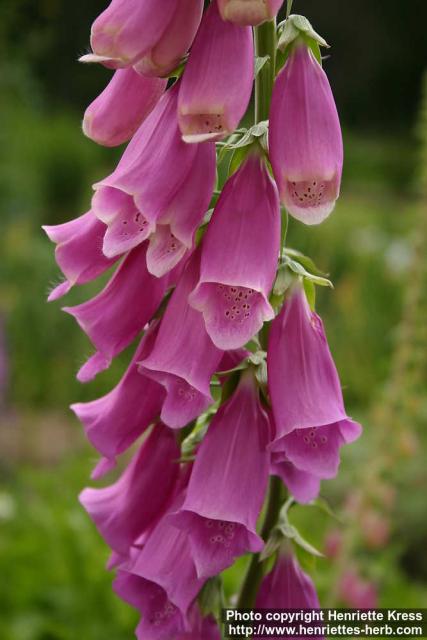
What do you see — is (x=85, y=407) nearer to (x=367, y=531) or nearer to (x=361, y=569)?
(x=367, y=531)

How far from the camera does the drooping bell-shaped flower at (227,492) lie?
0.83 m

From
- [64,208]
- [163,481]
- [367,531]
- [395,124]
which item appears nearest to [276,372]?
[163,481]

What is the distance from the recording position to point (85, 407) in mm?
999

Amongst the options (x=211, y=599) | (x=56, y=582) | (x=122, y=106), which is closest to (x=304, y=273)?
(x=122, y=106)

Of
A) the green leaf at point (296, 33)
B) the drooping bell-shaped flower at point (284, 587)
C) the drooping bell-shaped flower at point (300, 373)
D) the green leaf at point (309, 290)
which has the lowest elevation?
the drooping bell-shaped flower at point (284, 587)

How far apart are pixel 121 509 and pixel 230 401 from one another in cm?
19

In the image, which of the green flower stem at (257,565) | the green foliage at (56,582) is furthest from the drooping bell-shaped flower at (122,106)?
the green foliage at (56,582)

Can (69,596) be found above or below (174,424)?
below

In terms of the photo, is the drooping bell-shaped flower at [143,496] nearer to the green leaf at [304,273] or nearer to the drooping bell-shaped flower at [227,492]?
the drooping bell-shaped flower at [227,492]

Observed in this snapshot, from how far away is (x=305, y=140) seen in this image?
0.79 meters

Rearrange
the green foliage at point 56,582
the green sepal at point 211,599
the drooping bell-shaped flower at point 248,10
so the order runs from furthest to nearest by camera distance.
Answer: the green foliage at point 56,582
the green sepal at point 211,599
the drooping bell-shaped flower at point 248,10

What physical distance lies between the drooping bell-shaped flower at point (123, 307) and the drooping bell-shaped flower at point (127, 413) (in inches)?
0.9

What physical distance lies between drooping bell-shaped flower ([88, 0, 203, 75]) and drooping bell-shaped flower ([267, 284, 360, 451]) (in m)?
0.27

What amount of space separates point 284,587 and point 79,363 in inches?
16.2
